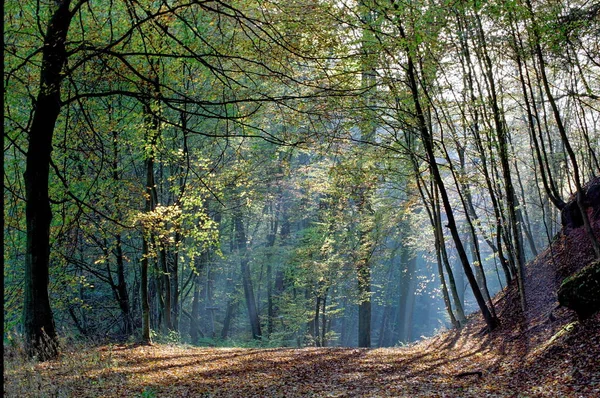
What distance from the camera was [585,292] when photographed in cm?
696

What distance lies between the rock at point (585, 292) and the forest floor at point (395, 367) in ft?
0.69

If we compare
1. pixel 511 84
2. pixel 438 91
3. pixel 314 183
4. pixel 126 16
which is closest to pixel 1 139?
pixel 126 16

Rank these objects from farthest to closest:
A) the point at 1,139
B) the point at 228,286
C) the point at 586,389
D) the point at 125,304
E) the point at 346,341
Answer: the point at 346,341
the point at 228,286
the point at 125,304
the point at 586,389
the point at 1,139

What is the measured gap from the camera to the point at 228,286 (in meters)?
31.5

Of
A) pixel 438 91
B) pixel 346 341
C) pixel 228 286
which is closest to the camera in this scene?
pixel 438 91

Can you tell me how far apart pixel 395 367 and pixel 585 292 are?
155 inches

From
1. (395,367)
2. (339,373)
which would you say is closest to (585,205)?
(395,367)

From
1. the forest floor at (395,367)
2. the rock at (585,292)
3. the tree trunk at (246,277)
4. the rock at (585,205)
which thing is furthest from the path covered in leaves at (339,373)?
the tree trunk at (246,277)

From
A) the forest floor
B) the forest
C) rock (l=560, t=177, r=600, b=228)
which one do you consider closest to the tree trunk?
the forest

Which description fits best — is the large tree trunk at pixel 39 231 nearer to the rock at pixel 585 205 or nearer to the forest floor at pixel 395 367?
the forest floor at pixel 395 367

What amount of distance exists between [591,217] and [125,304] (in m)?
13.8

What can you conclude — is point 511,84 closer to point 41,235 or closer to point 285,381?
point 285,381

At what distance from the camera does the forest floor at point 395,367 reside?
612 cm

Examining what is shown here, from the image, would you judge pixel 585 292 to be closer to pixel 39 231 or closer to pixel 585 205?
pixel 585 205
